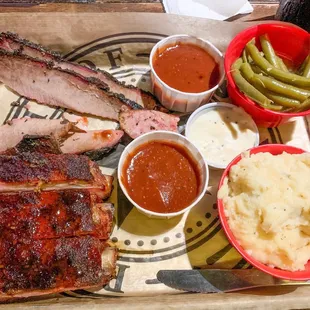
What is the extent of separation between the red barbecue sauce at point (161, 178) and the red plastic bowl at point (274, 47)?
2.61ft

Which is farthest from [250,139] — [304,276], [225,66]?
[304,276]

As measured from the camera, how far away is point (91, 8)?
4.51 meters

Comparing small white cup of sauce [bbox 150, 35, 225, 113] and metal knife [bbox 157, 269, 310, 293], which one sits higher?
small white cup of sauce [bbox 150, 35, 225, 113]

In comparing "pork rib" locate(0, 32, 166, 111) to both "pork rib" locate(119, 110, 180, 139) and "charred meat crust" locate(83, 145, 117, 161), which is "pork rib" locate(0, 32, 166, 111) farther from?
"charred meat crust" locate(83, 145, 117, 161)

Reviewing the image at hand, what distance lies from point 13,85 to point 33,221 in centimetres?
164

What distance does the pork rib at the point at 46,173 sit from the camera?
3014 mm

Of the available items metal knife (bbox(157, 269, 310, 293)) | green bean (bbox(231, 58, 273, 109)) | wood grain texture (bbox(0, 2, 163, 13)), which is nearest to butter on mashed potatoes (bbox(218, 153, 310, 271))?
metal knife (bbox(157, 269, 310, 293))

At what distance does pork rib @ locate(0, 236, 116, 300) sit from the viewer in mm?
2719

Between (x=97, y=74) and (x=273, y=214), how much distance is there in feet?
6.91

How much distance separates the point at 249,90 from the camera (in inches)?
143

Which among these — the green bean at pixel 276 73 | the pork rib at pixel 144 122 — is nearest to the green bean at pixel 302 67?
the green bean at pixel 276 73

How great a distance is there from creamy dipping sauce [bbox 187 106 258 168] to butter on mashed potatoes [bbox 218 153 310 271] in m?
0.50

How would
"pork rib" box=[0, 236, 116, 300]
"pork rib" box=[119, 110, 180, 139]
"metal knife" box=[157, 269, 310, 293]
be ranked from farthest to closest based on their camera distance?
"pork rib" box=[119, 110, 180, 139]
"metal knife" box=[157, 269, 310, 293]
"pork rib" box=[0, 236, 116, 300]

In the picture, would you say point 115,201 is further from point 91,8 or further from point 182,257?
point 91,8
